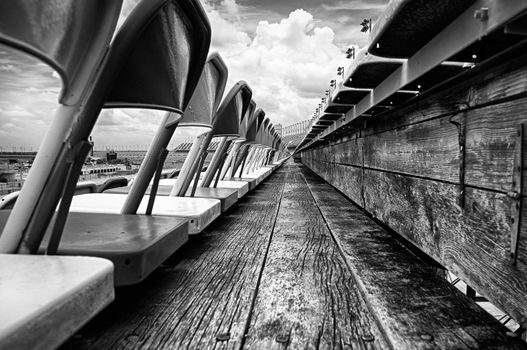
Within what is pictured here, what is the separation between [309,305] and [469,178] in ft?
2.76

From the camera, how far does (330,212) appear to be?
4164 mm

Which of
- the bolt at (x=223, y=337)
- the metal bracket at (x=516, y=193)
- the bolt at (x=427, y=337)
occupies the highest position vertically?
the metal bracket at (x=516, y=193)

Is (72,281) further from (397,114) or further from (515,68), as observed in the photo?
(397,114)

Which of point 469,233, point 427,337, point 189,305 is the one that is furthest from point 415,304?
point 189,305

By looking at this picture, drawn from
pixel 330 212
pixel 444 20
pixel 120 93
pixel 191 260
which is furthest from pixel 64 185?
pixel 330 212

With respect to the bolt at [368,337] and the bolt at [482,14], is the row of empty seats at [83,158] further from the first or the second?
the bolt at [482,14]

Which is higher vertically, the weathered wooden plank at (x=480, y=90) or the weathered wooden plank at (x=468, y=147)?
the weathered wooden plank at (x=480, y=90)

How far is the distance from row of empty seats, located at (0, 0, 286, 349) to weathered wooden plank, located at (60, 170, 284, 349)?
0.58ft

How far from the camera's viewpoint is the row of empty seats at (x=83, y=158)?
750 millimetres

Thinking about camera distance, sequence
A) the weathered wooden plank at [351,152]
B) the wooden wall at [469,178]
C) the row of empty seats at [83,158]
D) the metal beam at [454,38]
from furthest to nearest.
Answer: the weathered wooden plank at [351,152] → the wooden wall at [469,178] → the metal beam at [454,38] → the row of empty seats at [83,158]

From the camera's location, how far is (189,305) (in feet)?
5.16

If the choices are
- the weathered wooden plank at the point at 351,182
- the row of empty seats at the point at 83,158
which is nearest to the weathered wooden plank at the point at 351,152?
the weathered wooden plank at the point at 351,182

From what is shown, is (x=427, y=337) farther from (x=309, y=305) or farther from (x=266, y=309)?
(x=266, y=309)

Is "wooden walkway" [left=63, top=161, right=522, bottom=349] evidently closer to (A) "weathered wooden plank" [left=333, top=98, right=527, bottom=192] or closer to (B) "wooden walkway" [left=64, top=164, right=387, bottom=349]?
(B) "wooden walkway" [left=64, top=164, right=387, bottom=349]
